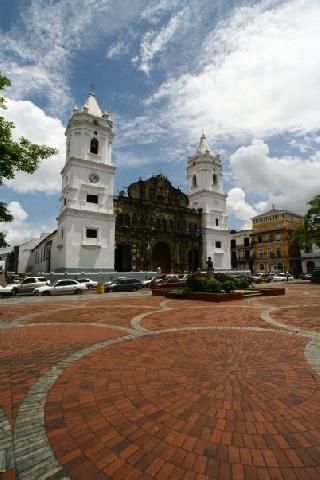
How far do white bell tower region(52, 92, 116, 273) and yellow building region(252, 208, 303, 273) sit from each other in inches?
1593

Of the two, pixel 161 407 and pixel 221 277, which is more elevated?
pixel 221 277

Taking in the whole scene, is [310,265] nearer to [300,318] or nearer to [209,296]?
[209,296]

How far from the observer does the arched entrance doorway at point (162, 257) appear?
4409cm

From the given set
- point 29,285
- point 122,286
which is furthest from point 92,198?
point 29,285

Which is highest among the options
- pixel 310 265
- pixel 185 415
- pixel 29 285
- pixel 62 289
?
pixel 310 265

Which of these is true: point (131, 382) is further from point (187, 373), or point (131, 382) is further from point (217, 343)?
point (217, 343)

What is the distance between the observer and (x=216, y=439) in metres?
3.08

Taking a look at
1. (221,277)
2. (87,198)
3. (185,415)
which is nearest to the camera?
(185,415)

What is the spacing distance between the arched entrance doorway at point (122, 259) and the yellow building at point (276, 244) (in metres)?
35.5

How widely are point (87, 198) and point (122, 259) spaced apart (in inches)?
A: 445

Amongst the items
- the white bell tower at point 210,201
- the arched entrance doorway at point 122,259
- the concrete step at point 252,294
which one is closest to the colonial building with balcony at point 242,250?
the white bell tower at point 210,201

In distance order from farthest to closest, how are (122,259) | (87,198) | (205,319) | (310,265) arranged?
(310,265) < (122,259) < (87,198) < (205,319)

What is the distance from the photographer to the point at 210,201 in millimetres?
48750

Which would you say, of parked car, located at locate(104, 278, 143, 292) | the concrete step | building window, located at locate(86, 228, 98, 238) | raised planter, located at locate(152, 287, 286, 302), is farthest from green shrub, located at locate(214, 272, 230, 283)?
building window, located at locate(86, 228, 98, 238)
